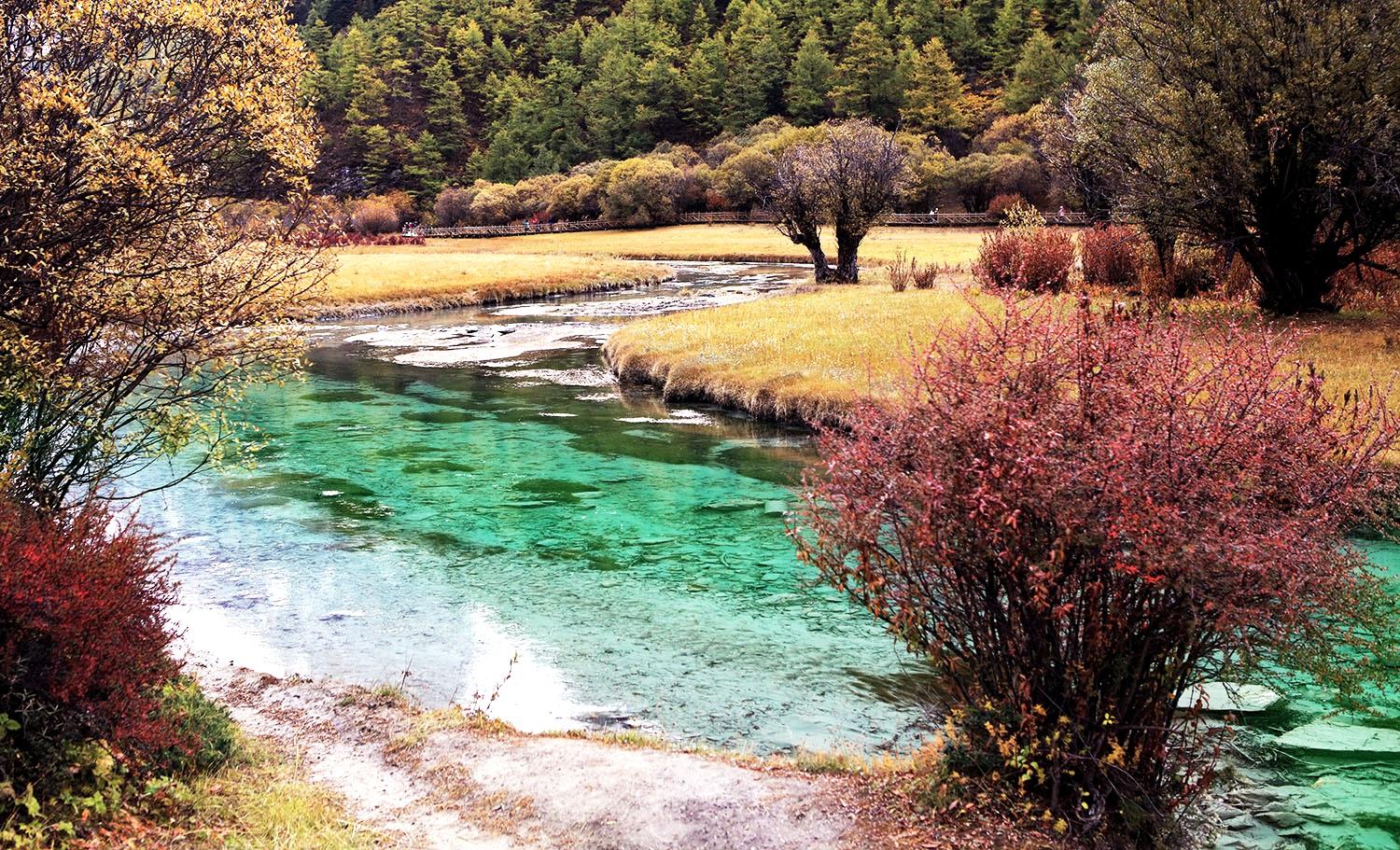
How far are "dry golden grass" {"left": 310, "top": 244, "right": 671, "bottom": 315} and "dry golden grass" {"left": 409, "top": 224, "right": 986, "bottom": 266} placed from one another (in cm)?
927

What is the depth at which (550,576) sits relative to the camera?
1515 centimetres

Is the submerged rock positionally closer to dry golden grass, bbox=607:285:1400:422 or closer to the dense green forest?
dry golden grass, bbox=607:285:1400:422

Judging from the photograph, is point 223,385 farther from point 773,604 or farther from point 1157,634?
point 1157,634

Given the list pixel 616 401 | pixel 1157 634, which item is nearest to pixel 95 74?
pixel 1157 634

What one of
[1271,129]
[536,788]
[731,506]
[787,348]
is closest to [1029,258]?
[787,348]

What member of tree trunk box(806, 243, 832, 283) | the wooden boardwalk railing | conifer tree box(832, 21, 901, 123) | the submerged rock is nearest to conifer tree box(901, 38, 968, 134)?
conifer tree box(832, 21, 901, 123)

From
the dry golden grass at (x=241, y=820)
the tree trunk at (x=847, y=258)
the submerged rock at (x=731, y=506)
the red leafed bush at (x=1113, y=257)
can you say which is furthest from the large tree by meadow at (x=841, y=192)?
the dry golden grass at (x=241, y=820)

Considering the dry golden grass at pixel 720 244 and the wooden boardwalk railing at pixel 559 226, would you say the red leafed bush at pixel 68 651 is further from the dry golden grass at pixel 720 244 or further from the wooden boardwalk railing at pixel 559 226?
the wooden boardwalk railing at pixel 559 226

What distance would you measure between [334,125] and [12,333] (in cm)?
16806

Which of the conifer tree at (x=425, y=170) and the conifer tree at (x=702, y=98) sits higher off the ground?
the conifer tree at (x=702, y=98)

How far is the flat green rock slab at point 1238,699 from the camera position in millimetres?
10031

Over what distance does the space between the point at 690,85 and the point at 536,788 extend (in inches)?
6095

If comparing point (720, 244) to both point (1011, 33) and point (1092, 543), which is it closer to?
point (1011, 33)

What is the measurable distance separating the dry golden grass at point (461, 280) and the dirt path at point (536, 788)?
4035 cm
